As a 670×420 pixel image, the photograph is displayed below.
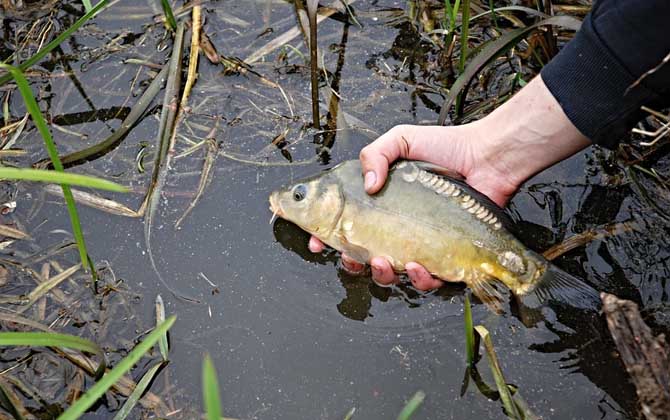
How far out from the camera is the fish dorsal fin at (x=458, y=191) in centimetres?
312

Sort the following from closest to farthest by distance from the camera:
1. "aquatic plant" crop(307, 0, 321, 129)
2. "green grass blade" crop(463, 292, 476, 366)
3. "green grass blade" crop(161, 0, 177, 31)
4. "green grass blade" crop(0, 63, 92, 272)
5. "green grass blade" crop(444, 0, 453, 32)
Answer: "green grass blade" crop(0, 63, 92, 272) < "green grass blade" crop(463, 292, 476, 366) < "aquatic plant" crop(307, 0, 321, 129) < "green grass blade" crop(444, 0, 453, 32) < "green grass blade" crop(161, 0, 177, 31)

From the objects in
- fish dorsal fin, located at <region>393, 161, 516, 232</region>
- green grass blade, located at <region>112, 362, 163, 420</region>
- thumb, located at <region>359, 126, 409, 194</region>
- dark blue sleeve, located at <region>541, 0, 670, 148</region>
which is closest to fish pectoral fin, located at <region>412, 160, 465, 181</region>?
fish dorsal fin, located at <region>393, 161, 516, 232</region>

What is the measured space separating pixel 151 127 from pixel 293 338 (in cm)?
149

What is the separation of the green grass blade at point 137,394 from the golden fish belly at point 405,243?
96 cm

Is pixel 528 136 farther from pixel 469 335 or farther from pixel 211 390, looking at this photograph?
pixel 211 390

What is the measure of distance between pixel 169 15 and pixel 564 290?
2589 mm

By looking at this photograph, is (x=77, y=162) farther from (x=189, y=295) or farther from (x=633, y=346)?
(x=633, y=346)

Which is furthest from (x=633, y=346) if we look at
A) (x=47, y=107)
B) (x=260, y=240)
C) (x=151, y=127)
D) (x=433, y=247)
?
(x=47, y=107)

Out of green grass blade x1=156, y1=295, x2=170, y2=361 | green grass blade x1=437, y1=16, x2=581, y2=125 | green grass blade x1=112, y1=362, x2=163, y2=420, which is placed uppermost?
green grass blade x1=437, y1=16, x2=581, y2=125

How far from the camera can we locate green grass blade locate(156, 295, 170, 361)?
300 centimetres

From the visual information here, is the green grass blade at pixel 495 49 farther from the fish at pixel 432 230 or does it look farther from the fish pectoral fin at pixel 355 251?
the fish pectoral fin at pixel 355 251

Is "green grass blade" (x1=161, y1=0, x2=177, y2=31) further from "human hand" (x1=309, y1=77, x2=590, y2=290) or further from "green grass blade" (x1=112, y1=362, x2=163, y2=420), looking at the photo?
"green grass blade" (x1=112, y1=362, x2=163, y2=420)

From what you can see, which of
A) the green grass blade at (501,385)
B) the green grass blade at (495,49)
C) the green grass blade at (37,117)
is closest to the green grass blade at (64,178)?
the green grass blade at (37,117)

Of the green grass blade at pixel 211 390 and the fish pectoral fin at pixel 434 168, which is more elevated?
the green grass blade at pixel 211 390
